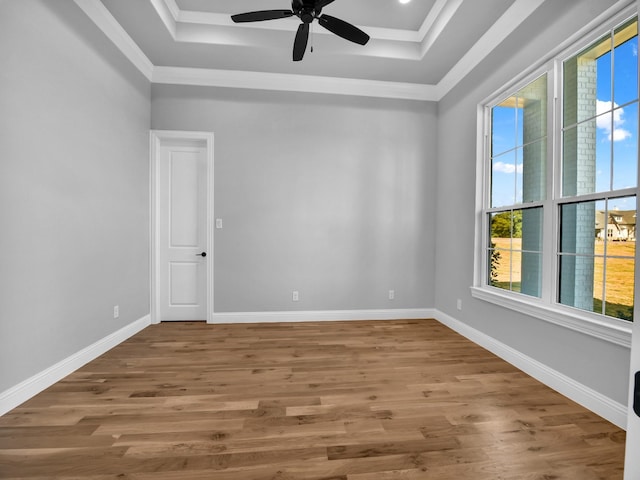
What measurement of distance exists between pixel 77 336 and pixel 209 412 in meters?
1.44

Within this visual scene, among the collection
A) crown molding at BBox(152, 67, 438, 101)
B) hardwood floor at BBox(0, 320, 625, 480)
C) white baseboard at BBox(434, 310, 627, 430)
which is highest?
crown molding at BBox(152, 67, 438, 101)

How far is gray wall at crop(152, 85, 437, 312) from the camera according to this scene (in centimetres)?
366

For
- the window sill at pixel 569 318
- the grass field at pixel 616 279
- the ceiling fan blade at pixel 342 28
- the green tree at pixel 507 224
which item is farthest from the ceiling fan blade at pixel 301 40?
the window sill at pixel 569 318

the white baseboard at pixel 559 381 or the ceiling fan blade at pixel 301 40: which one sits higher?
the ceiling fan blade at pixel 301 40

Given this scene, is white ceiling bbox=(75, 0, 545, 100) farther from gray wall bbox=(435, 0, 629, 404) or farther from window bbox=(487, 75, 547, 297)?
window bbox=(487, 75, 547, 297)

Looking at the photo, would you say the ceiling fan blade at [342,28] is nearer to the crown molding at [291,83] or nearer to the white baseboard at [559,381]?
the crown molding at [291,83]

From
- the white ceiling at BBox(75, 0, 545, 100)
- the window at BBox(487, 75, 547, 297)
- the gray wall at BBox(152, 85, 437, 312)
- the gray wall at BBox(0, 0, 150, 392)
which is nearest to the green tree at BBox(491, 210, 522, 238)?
the window at BBox(487, 75, 547, 297)

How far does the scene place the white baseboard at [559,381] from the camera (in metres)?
1.76

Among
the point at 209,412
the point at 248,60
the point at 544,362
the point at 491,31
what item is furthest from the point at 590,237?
the point at 248,60

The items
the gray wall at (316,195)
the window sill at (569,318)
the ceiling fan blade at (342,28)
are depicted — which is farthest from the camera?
the gray wall at (316,195)

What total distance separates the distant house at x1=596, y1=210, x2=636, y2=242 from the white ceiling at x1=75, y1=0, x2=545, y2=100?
5.66 feet

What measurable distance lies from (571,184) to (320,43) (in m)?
2.73

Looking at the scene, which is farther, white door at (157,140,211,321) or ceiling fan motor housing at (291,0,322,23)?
white door at (157,140,211,321)

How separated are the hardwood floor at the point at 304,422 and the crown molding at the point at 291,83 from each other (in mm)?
3113
